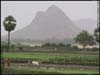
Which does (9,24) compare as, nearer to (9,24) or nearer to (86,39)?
(9,24)

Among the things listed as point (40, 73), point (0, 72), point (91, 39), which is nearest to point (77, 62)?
point (40, 73)

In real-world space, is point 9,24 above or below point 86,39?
above

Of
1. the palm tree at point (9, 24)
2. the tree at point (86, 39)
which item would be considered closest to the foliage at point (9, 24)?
the palm tree at point (9, 24)

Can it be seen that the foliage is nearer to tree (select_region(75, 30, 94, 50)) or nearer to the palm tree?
the palm tree

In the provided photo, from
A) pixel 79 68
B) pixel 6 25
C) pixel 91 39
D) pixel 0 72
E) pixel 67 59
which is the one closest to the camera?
pixel 0 72

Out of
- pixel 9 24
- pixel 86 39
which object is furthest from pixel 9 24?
pixel 86 39

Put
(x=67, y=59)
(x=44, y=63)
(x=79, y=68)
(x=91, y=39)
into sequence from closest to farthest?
(x=79, y=68) < (x=44, y=63) < (x=67, y=59) < (x=91, y=39)

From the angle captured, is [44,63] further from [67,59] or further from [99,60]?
[99,60]

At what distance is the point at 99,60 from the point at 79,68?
5616mm

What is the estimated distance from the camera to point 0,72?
2089 cm

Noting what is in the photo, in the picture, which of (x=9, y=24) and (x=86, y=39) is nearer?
(x=9, y=24)

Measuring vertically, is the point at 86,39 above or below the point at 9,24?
below

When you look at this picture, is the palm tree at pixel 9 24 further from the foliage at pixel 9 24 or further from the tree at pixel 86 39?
the tree at pixel 86 39

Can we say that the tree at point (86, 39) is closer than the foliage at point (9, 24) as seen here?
No
